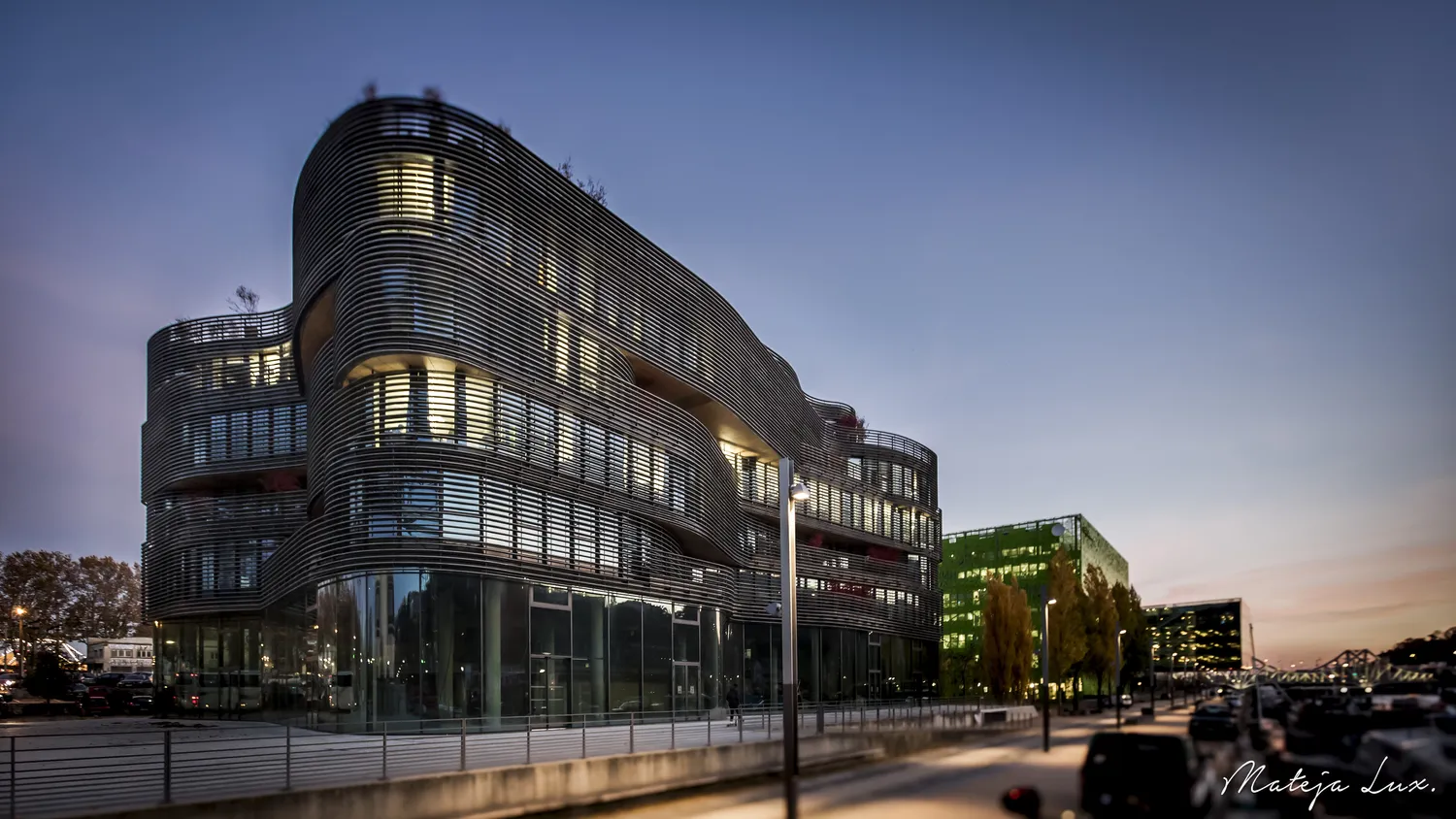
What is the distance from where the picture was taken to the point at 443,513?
3375 cm

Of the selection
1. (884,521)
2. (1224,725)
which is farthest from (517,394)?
(884,521)

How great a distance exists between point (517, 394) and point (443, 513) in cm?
501

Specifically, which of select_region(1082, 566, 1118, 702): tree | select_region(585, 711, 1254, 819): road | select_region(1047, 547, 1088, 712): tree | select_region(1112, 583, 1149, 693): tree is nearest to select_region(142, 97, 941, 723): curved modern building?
select_region(585, 711, 1254, 819): road

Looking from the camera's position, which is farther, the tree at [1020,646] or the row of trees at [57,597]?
the row of trees at [57,597]

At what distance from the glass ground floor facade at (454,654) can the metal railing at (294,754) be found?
0.86 m

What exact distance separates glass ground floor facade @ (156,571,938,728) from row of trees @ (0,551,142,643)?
5315 centimetres

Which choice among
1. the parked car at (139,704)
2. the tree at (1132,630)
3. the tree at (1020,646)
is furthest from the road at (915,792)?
the tree at (1132,630)

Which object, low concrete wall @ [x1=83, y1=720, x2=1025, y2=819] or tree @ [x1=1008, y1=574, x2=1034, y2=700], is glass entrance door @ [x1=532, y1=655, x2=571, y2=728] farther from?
tree @ [x1=1008, y1=574, x2=1034, y2=700]

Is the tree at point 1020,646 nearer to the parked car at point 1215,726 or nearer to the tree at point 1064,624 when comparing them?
the tree at point 1064,624

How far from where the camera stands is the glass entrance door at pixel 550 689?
36438mm

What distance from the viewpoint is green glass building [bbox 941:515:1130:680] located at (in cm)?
11950
